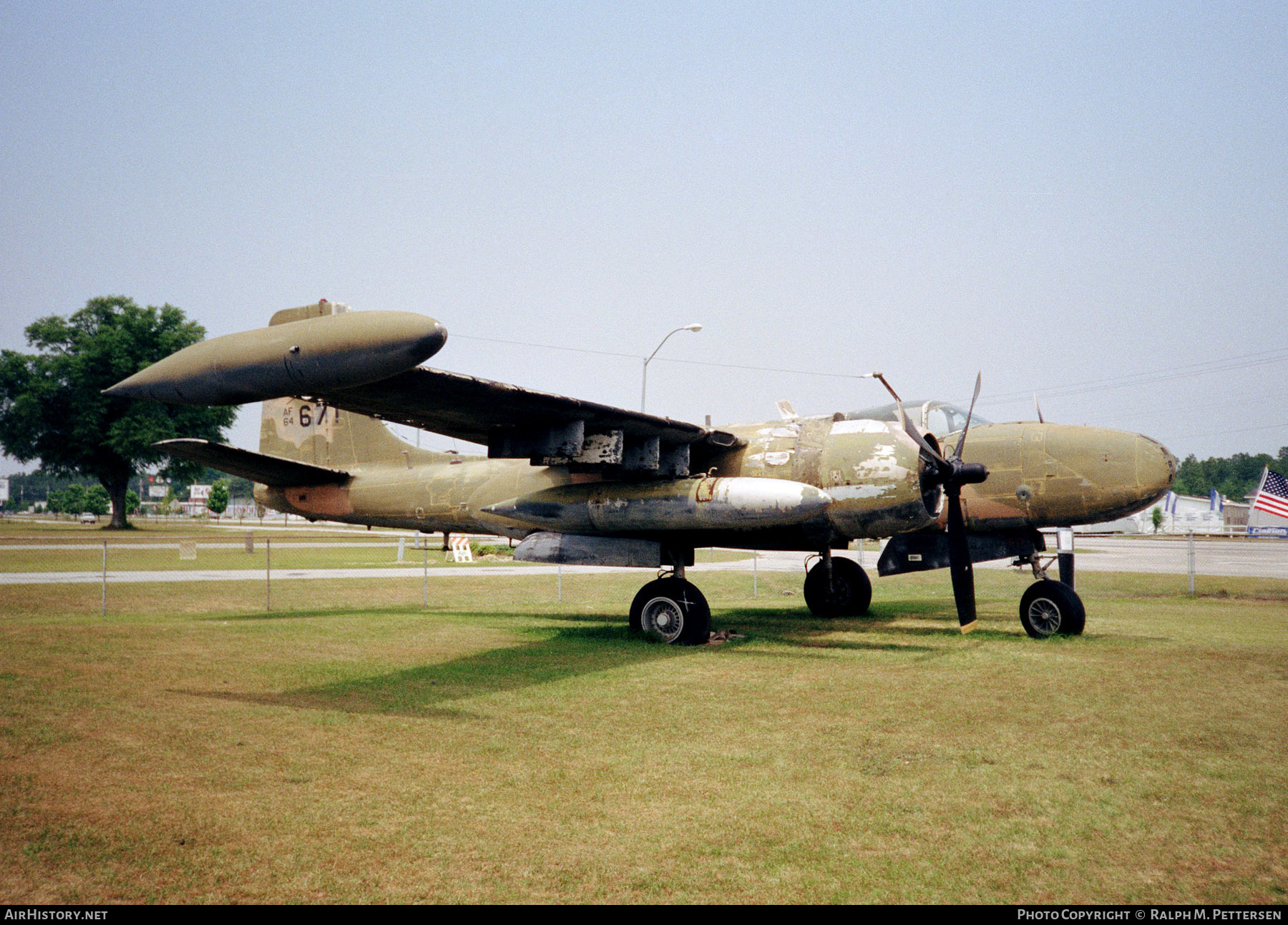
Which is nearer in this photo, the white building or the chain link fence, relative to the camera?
the chain link fence

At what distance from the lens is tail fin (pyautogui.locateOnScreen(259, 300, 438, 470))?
1730cm

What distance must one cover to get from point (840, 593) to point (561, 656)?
7437mm

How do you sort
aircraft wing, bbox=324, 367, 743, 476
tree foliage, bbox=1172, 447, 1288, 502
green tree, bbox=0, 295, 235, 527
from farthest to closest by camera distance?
1. tree foliage, bbox=1172, 447, 1288, 502
2. green tree, bbox=0, 295, 235, 527
3. aircraft wing, bbox=324, 367, 743, 476

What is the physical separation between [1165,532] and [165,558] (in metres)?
85.3

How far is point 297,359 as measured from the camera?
6.69m

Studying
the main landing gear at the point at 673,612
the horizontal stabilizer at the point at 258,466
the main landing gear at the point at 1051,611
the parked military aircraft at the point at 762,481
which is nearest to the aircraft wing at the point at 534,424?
the parked military aircraft at the point at 762,481

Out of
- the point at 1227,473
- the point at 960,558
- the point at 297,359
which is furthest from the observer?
the point at 1227,473

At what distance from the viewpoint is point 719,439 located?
1332cm

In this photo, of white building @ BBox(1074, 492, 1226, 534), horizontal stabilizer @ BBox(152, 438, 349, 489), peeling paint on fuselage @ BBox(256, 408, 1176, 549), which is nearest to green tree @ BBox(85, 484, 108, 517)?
horizontal stabilizer @ BBox(152, 438, 349, 489)

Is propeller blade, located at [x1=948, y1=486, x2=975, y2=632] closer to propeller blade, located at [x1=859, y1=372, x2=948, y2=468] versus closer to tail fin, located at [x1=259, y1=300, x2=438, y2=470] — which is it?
propeller blade, located at [x1=859, y1=372, x2=948, y2=468]

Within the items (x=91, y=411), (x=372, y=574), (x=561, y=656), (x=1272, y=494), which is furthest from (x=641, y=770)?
(x=91, y=411)

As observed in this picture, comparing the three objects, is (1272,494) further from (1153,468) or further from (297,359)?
(297,359)

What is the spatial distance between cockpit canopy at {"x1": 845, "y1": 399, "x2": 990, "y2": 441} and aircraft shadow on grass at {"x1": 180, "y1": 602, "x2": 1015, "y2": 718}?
343 cm
